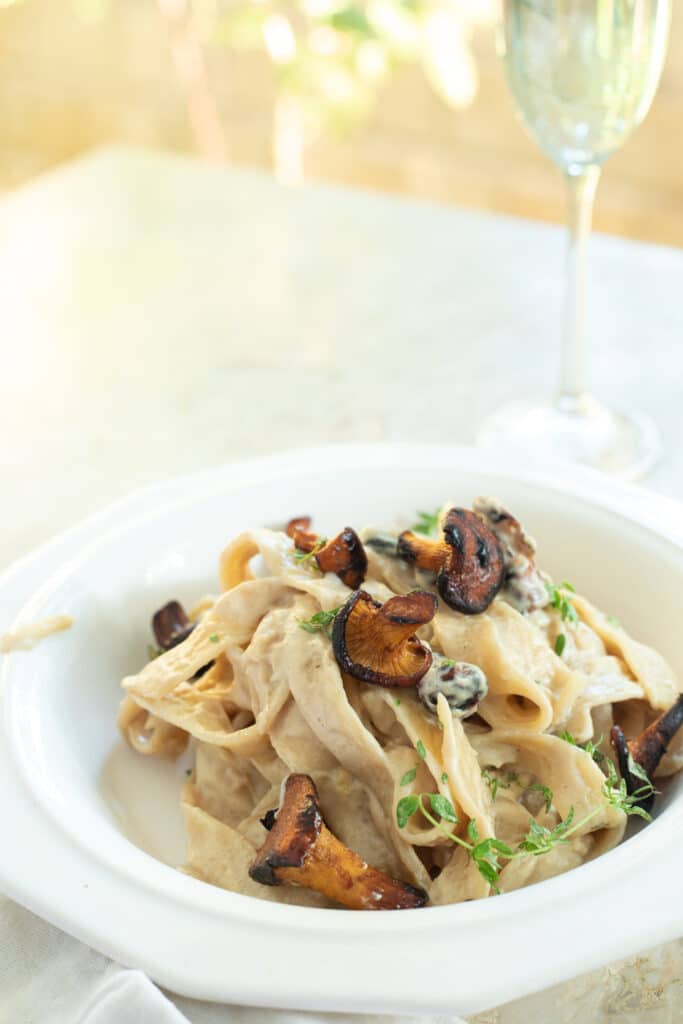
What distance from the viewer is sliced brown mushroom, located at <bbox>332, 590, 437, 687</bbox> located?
3.27 feet

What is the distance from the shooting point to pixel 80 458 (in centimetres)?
185

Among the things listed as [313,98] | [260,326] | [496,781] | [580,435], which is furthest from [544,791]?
[313,98]

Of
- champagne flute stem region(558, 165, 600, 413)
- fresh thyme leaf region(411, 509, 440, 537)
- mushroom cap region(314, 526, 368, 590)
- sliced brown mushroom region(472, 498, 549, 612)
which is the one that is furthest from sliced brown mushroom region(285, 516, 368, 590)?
champagne flute stem region(558, 165, 600, 413)

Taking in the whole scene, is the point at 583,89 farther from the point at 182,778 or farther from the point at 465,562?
the point at 182,778

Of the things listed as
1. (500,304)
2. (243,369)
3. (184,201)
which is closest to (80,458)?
(243,369)

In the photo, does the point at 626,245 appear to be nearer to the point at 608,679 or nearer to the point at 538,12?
the point at 538,12

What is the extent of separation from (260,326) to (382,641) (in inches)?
51.8

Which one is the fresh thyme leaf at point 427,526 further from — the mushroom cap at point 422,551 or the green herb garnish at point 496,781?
the green herb garnish at point 496,781

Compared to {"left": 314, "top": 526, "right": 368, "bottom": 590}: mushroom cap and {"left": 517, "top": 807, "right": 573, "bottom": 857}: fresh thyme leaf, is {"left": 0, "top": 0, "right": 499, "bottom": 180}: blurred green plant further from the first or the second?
{"left": 517, "top": 807, "right": 573, "bottom": 857}: fresh thyme leaf

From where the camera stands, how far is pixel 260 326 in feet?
7.31

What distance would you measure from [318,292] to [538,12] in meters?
0.95

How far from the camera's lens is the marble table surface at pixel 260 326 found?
188 centimetres

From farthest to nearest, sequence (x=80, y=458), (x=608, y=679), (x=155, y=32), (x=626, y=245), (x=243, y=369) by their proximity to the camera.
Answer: (x=155, y=32) < (x=626, y=245) < (x=243, y=369) < (x=80, y=458) < (x=608, y=679)

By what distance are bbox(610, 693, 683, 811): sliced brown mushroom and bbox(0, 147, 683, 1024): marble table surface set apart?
693mm
